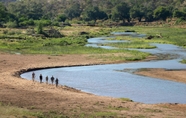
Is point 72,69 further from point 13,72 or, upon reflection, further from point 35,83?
point 35,83

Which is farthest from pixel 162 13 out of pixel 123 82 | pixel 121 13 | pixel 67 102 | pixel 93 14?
pixel 67 102

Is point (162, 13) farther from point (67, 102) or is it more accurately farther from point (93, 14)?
point (67, 102)

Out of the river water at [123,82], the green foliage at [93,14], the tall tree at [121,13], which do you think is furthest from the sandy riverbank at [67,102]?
the green foliage at [93,14]

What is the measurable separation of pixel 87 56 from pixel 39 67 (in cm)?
1332

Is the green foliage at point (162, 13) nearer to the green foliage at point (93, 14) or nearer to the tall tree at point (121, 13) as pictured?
the tall tree at point (121, 13)

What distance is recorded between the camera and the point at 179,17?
167125 mm

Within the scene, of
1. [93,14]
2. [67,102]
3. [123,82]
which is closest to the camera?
[67,102]

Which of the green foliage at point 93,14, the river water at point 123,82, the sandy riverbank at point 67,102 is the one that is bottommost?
the river water at point 123,82

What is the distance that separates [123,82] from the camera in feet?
151

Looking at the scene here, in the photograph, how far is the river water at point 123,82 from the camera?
39.1 meters

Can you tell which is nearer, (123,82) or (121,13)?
(123,82)

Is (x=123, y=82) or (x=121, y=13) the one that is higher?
(x=121, y=13)

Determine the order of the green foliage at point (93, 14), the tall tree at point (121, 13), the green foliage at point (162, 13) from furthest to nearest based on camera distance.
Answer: the green foliage at point (93, 14)
the tall tree at point (121, 13)
the green foliage at point (162, 13)

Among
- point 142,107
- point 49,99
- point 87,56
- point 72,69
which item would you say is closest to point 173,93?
point 142,107
